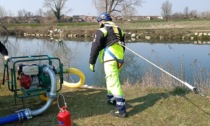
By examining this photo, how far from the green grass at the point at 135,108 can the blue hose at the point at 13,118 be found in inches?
4.1

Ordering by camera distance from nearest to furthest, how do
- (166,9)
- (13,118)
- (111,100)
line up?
(13,118)
(111,100)
(166,9)

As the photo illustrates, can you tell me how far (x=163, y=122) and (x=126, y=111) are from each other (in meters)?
0.80

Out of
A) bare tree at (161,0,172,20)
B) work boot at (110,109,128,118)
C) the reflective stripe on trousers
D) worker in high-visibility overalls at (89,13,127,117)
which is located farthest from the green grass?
bare tree at (161,0,172,20)

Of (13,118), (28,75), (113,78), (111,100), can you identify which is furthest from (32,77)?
(111,100)

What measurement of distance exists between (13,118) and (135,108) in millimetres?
2263

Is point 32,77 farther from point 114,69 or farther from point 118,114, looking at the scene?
point 118,114

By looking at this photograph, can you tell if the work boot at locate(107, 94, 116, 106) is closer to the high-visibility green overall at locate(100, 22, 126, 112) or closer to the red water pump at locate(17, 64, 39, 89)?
A: the high-visibility green overall at locate(100, 22, 126, 112)

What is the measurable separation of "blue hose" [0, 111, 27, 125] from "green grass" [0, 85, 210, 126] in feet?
0.34

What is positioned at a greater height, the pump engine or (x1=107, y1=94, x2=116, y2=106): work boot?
the pump engine

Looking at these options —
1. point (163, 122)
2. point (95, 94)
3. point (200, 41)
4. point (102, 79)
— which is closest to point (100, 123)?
point (163, 122)

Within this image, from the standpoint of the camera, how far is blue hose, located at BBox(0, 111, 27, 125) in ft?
15.1

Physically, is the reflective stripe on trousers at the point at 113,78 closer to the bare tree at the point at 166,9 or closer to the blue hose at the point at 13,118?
the blue hose at the point at 13,118

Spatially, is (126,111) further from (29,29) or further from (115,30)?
(29,29)

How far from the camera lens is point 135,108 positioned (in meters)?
5.39
